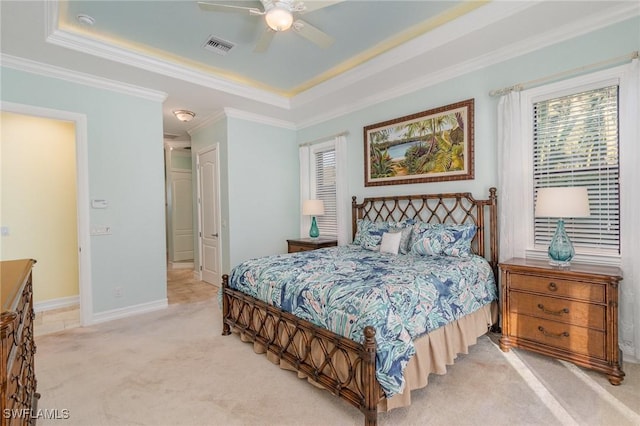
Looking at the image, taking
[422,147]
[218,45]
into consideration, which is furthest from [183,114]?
[422,147]

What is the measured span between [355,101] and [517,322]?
3.54 metres

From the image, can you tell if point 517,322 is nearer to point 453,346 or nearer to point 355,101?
point 453,346

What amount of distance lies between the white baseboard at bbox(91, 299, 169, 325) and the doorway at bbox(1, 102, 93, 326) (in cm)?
8

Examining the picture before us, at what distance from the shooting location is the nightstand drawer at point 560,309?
239 cm

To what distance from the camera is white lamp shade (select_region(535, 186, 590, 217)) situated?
2.54 metres

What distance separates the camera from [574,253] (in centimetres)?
276

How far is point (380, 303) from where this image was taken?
198 cm

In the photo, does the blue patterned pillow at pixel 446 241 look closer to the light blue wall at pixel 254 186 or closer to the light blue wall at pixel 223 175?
the light blue wall at pixel 254 186


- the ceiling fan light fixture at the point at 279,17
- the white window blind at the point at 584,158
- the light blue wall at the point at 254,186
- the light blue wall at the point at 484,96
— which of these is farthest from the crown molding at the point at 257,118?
the white window blind at the point at 584,158

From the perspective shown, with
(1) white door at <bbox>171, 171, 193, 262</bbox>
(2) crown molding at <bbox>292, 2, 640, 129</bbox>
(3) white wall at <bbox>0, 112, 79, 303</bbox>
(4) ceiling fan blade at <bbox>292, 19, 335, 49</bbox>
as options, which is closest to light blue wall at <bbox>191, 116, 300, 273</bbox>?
(2) crown molding at <bbox>292, 2, 640, 129</bbox>

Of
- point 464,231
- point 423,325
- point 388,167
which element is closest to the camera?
point 423,325

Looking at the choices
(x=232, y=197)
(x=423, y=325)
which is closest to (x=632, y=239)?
(x=423, y=325)

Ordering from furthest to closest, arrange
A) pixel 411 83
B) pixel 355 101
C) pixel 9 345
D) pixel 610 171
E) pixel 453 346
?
1. pixel 355 101
2. pixel 411 83
3. pixel 610 171
4. pixel 453 346
5. pixel 9 345

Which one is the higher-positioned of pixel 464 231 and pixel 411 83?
pixel 411 83
